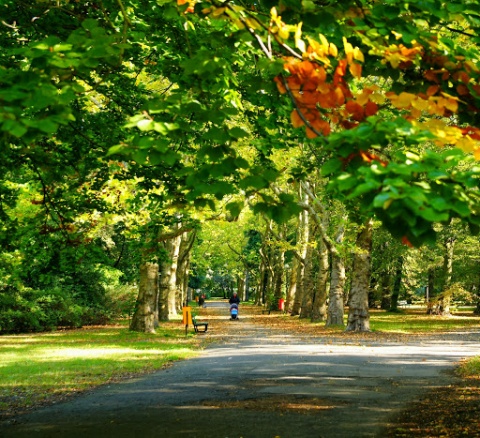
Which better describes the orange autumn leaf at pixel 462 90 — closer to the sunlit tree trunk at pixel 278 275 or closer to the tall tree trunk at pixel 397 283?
the sunlit tree trunk at pixel 278 275

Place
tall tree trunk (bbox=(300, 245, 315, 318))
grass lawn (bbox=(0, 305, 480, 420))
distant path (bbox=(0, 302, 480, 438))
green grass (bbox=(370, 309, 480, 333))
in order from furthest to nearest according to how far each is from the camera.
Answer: tall tree trunk (bbox=(300, 245, 315, 318))
green grass (bbox=(370, 309, 480, 333))
grass lawn (bbox=(0, 305, 480, 420))
distant path (bbox=(0, 302, 480, 438))

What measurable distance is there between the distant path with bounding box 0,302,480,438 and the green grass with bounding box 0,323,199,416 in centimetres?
79

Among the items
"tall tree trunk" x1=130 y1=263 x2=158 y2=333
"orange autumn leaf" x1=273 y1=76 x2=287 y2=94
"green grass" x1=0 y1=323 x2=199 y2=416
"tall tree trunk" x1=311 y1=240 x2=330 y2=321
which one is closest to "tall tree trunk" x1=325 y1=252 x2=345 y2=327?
"tall tree trunk" x1=311 y1=240 x2=330 y2=321

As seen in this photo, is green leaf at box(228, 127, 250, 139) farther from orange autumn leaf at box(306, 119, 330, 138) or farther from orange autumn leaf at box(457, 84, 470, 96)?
orange autumn leaf at box(457, 84, 470, 96)

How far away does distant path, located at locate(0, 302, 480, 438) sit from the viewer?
716 centimetres

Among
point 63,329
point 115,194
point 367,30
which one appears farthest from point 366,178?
point 63,329

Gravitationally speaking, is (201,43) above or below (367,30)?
above

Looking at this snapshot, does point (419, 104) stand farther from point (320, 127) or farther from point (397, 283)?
point (397, 283)

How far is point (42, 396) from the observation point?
9.95m

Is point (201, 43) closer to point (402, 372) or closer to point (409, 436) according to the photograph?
point (409, 436)

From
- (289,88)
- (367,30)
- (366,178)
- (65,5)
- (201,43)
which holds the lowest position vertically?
(366,178)

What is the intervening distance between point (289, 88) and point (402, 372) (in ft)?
30.7

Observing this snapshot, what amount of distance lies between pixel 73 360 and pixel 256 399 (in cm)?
738

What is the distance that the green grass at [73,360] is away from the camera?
10664mm
